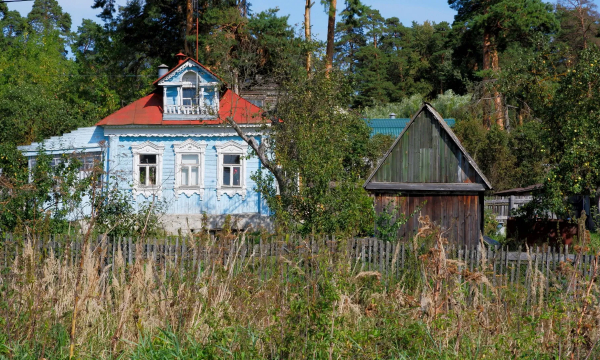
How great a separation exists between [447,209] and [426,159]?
126 cm

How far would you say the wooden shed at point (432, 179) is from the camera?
1402cm

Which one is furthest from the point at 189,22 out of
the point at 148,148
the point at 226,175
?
the point at 226,175

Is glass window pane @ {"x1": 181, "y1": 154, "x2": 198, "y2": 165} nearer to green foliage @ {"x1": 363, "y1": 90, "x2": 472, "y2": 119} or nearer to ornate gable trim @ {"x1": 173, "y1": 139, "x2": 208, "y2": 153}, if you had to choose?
ornate gable trim @ {"x1": 173, "y1": 139, "x2": 208, "y2": 153}

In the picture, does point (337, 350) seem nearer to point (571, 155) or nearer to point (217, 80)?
point (571, 155)

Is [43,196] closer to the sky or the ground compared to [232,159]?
closer to the ground

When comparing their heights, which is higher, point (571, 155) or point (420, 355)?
point (571, 155)

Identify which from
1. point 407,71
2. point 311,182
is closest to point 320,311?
point 311,182

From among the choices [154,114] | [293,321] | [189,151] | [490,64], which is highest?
[490,64]

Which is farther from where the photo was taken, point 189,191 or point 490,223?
point 189,191

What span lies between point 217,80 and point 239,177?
3693mm

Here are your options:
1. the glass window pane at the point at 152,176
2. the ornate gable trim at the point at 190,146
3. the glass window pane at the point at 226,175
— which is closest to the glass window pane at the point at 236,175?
the glass window pane at the point at 226,175

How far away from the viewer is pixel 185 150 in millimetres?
22703

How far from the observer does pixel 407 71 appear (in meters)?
53.1

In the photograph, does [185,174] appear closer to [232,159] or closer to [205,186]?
[205,186]
